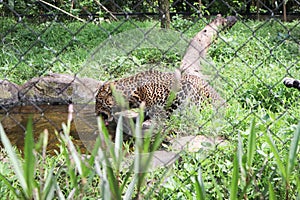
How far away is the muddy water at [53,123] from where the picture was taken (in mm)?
2459

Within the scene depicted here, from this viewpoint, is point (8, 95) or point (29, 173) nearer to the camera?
point (29, 173)

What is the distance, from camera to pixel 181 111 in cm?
303

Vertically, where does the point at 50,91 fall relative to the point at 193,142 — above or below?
below

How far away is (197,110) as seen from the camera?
10.1ft

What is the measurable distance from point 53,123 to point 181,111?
4.54 feet

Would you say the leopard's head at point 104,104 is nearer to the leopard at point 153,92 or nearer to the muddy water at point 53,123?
the leopard at point 153,92

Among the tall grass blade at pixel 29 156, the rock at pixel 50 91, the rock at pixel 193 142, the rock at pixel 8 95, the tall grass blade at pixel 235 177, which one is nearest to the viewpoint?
the tall grass blade at pixel 29 156

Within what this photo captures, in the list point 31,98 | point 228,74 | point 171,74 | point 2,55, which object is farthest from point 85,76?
point 2,55

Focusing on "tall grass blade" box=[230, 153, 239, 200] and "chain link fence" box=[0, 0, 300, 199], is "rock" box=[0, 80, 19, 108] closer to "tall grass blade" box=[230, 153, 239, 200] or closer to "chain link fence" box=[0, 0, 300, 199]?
"chain link fence" box=[0, 0, 300, 199]

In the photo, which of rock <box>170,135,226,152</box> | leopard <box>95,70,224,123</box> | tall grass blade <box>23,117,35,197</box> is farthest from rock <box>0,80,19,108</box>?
tall grass blade <box>23,117,35,197</box>

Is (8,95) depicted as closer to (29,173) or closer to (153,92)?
(153,92)

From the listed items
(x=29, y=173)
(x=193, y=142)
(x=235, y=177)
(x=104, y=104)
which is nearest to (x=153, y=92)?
(x=104, y=104)

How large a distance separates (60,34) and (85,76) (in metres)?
4.53

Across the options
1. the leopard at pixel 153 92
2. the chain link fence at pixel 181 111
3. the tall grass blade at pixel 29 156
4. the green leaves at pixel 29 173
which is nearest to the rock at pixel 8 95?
the chain link fence at pixel 181 111
